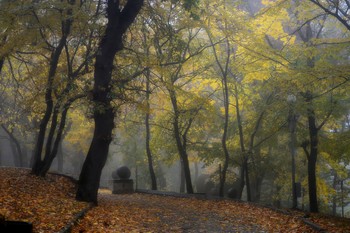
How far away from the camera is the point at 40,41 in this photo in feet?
50.3

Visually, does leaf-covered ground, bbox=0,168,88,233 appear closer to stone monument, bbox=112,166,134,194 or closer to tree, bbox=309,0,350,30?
stone monument, bbox=112,166,134,194

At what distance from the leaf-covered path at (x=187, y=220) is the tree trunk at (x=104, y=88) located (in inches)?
42.3

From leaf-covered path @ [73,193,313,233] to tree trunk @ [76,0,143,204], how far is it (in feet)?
3.52

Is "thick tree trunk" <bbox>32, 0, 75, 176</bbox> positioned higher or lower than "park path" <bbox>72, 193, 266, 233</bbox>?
higher

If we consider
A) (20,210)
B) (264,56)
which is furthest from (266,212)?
(20,210)

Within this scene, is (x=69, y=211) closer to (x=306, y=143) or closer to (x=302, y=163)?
(x=306, y=143)

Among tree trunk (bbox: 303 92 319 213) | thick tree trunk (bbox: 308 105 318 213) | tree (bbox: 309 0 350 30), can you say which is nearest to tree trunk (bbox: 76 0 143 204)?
tree (bbox: 309 0 350 30)

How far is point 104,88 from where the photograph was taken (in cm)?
1173

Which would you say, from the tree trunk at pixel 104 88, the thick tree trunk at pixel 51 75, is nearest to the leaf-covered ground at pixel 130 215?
the tree trunk at pixel 104 88

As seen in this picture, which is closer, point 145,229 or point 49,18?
point 145,229

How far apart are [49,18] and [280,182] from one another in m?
16.5

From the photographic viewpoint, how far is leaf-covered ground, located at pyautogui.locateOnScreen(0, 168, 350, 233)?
8.17 meters

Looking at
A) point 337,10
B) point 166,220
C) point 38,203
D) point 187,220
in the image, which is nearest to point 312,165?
point 337,10

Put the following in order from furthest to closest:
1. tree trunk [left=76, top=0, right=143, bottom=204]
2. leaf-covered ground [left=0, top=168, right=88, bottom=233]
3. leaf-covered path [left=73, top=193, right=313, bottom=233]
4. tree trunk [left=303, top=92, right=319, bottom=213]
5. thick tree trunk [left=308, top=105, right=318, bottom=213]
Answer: thick tree trunk [left=308, top=105, right=318, bottom=213], tree trunk [left=303, top=92, right=319, bottom=213], tree trunk [left=76, top=0, right=143, bottom=204], leaf-covered path [left=73, top=193, right=313, bottom=233], leaf-covered ground [left=0, top=168, right=88, bottom=233]
